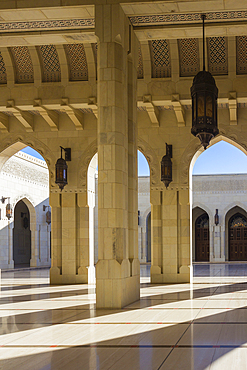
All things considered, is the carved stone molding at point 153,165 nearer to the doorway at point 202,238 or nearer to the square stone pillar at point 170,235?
the square stone pillar at point 170,235

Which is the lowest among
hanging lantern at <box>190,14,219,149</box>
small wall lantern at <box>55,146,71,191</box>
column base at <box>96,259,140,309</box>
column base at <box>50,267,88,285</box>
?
column base at <box>50,267,88,285</box>

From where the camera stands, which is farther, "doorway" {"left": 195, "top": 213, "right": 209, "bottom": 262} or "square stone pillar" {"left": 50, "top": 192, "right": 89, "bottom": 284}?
"doorway" {"left": 195, "top": 213, "right": 209, "bottom": 262}

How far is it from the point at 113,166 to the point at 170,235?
571 cm

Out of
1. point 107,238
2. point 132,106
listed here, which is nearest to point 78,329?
point 107,238

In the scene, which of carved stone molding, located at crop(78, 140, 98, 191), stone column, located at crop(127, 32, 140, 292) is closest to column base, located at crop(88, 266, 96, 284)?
carved stone molding, located at crop(78, 140, 98, 191)

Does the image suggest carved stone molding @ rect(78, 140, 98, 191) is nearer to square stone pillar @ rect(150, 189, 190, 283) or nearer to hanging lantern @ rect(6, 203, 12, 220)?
square stone pillar @ rect(150, 189, 190, 283)

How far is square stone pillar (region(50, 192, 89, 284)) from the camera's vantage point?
13.7 metres

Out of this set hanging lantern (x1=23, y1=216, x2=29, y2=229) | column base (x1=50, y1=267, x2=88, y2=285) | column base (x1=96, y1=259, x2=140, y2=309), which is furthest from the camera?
hanging lantern (x1=23, y1=216, x2=29, y2=229)

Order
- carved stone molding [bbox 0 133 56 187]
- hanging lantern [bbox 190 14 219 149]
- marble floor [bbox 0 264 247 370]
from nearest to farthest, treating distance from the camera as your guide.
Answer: marble floor [bbox 0 264 247 370]
hanging lantern [bbox 190 14 219 149]
carved stone molding [bbox 0 133 56 187]

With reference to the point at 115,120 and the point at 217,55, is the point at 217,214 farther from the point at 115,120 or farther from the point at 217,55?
the point at 115,120

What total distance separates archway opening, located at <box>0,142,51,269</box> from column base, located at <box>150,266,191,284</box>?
983cm

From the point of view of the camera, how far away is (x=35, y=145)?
1421 centimetres

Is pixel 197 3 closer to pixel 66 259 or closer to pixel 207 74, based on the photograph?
pixel 207 74

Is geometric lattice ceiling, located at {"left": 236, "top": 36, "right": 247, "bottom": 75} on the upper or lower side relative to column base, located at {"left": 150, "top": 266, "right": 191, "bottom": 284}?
upper
